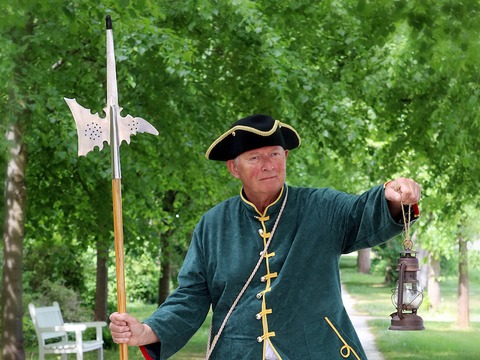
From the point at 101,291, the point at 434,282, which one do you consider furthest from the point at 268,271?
the point at 434,282

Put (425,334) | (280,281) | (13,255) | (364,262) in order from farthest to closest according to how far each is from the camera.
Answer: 1. (364,262)
2. (425,334)
3. (13,255)
4. (280,281)

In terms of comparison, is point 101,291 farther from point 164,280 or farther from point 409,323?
point 409,323

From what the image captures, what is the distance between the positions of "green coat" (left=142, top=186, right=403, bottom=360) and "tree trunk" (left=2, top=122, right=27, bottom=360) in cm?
786

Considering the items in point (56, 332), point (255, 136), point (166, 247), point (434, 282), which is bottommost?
point (434, 282)

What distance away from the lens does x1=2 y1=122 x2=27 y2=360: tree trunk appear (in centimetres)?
1240

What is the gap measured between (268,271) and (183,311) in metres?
0.39

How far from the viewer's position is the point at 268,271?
14.9 ft

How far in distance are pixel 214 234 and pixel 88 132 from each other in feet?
2.16

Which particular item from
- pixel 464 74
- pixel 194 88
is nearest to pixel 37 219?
pixel 194 88

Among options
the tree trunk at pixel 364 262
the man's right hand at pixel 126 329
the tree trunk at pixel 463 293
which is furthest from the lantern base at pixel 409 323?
the tree trunk at pixel 364 262

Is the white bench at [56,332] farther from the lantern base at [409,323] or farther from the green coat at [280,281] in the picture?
the lantern base at [409,323]

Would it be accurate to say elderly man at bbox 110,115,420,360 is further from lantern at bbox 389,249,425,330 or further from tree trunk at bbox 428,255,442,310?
tree trunk at bbox 428,255,442,310

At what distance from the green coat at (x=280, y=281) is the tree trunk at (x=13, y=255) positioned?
786 cm

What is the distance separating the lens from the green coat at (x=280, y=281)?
174 inches
